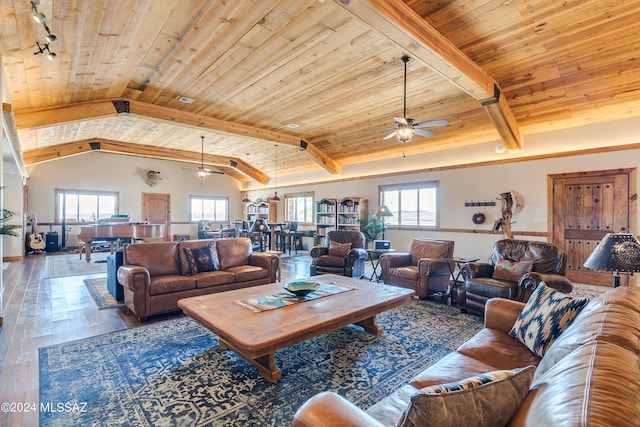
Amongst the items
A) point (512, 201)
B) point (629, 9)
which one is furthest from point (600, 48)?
point (512, 201)

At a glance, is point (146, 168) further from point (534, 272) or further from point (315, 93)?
point (534, 272)

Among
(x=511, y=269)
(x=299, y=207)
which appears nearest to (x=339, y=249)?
(x=511, y=269)

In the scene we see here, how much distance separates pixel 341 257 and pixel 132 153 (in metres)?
7.77

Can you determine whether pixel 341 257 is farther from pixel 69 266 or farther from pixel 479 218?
pixel 69 266

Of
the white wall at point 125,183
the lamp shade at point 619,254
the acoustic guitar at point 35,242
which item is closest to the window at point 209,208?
the white wall at point 125,183

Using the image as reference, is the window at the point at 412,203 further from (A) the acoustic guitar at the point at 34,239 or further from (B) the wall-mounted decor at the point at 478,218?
(A) the acoustic guitar at the point at 34,239

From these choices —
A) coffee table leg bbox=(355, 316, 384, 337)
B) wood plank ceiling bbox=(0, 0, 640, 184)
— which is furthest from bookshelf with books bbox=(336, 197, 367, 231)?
coffee table leg bbox=(355, 316, 384, 337)

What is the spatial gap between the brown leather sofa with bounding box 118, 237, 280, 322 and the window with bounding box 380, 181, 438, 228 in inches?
169

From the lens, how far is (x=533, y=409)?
0.81m

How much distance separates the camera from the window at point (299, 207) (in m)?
11.0

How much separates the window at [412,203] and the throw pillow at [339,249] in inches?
107

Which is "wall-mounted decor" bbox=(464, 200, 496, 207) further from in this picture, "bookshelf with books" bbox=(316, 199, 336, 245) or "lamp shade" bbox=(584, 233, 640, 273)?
"lamp shade" bbox=(584, 233, 640, 273)

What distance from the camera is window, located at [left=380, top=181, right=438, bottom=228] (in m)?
7.41

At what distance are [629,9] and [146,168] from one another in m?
12.8
